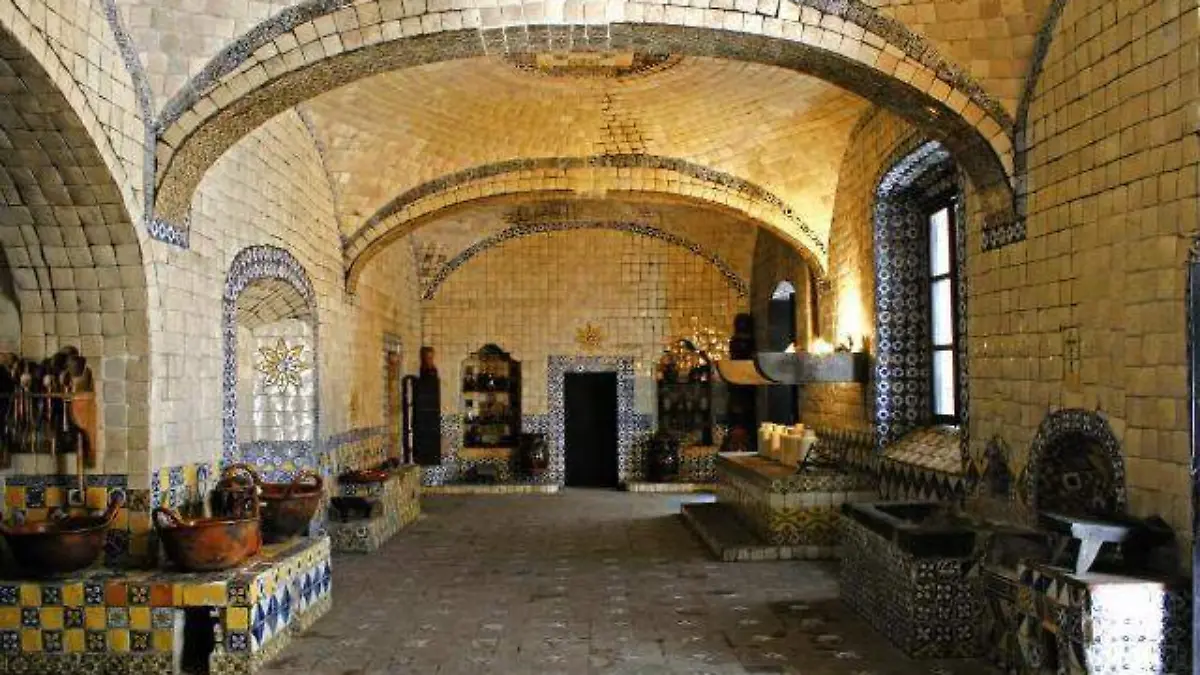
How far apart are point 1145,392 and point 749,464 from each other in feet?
19.6

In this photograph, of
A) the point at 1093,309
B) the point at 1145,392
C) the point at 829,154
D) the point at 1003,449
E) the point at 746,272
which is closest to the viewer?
the point at 1145,392

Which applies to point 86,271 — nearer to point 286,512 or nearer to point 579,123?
point 286,512

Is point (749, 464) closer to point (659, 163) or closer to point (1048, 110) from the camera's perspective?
point (659, 163)

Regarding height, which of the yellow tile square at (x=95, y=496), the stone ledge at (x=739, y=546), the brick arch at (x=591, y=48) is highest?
the brick arch at (x=591, y=48)

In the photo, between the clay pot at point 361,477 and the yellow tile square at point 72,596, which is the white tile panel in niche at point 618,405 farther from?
the yellow tile square at point 72,596

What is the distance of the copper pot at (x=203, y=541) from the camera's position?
230 inches

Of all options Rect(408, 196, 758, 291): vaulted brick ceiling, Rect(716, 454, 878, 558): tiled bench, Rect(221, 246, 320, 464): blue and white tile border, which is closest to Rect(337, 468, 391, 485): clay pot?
Rect(221, 246, 320, 464): blue and white tile border

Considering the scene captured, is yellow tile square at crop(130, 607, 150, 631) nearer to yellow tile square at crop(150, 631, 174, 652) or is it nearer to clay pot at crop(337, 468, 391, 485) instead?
yellow tile square at crop(150, 631, 174, 652)

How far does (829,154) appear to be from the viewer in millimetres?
10078

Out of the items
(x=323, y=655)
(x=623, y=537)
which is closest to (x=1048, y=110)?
(x=323, y=655)

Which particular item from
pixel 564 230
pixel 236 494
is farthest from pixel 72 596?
pixel 564 230

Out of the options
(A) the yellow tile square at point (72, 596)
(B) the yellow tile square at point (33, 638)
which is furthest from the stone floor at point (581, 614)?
(B) the yellow tile square at point (33, 638)

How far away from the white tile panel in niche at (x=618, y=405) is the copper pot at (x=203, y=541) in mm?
9530

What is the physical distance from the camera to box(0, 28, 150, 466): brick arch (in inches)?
226
